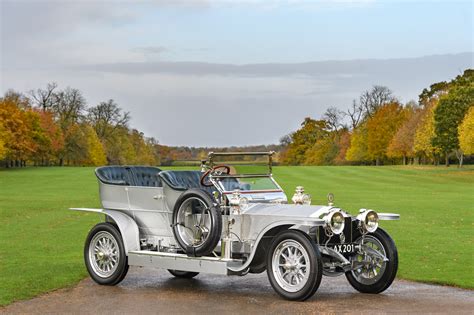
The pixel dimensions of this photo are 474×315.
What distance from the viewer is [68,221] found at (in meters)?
26.2

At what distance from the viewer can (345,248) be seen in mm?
11172

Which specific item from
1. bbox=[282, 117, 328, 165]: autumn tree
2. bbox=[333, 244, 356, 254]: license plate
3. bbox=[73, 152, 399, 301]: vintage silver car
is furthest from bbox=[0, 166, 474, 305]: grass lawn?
bbox=[282, 117, 328, 165]: autumn tree

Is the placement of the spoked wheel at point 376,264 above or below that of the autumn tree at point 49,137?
below

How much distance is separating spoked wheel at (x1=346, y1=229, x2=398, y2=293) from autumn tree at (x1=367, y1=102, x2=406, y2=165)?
313 feet

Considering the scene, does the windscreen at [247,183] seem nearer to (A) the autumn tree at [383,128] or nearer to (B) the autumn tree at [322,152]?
(A) the autumn tree at [383,128]

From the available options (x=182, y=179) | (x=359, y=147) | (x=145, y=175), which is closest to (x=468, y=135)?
(x=359, y=147)

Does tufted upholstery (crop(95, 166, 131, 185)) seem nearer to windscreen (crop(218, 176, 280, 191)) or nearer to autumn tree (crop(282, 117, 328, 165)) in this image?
windscreen (crop(218, 176, 280, 191))

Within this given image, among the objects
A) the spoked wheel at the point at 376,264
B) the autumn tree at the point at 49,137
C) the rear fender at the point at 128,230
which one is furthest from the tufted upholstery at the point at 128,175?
the autumn tree at the point at 49,137

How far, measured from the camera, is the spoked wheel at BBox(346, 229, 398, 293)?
11.4m

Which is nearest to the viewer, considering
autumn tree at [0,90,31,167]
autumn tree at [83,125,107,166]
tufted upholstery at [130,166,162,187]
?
tufted upholstery at [130,166,162,187]

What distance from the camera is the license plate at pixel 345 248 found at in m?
11.1

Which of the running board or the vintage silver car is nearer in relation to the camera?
the vintage silver car

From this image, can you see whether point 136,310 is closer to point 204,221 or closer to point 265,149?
point 204,221

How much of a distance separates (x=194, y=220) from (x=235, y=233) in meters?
0.76
